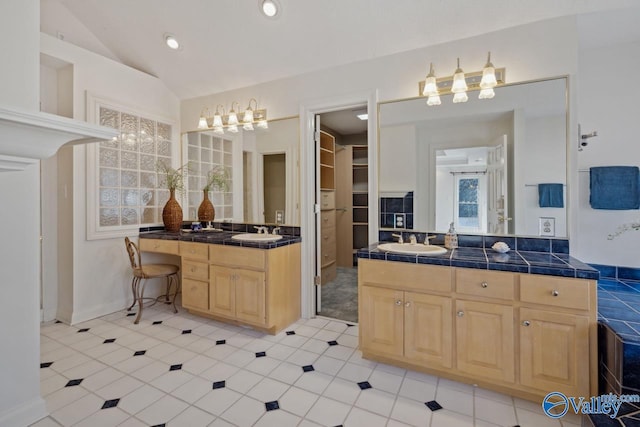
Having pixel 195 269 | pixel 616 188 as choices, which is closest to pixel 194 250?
pixel 195 269

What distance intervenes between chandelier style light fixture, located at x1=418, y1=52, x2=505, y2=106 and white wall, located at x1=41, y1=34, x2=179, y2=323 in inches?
122

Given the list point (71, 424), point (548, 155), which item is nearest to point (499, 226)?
point (548, 155)

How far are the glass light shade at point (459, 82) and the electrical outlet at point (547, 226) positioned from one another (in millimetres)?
1113

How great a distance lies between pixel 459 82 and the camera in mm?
2316

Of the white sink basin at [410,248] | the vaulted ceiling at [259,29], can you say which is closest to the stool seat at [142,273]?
the vaulted ceiling at [259,29]

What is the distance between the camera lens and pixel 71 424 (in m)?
1.68

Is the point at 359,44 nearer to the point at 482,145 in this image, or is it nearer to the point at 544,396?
the point at 482,145

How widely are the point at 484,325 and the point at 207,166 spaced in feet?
10.8

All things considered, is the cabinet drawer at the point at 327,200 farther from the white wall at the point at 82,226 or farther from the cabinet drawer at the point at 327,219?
the white wall at the point at 82,226

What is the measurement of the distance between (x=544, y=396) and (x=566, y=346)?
1.07 ft

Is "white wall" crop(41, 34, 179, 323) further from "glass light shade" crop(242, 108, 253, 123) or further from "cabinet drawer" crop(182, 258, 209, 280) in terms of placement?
"glass light shade" crop(242, 108, 253, 123)

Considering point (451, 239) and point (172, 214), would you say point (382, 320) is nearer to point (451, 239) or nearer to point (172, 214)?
point (451, 239)

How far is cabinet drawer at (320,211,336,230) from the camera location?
166 inches

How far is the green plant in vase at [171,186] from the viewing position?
A: 11.7ft
